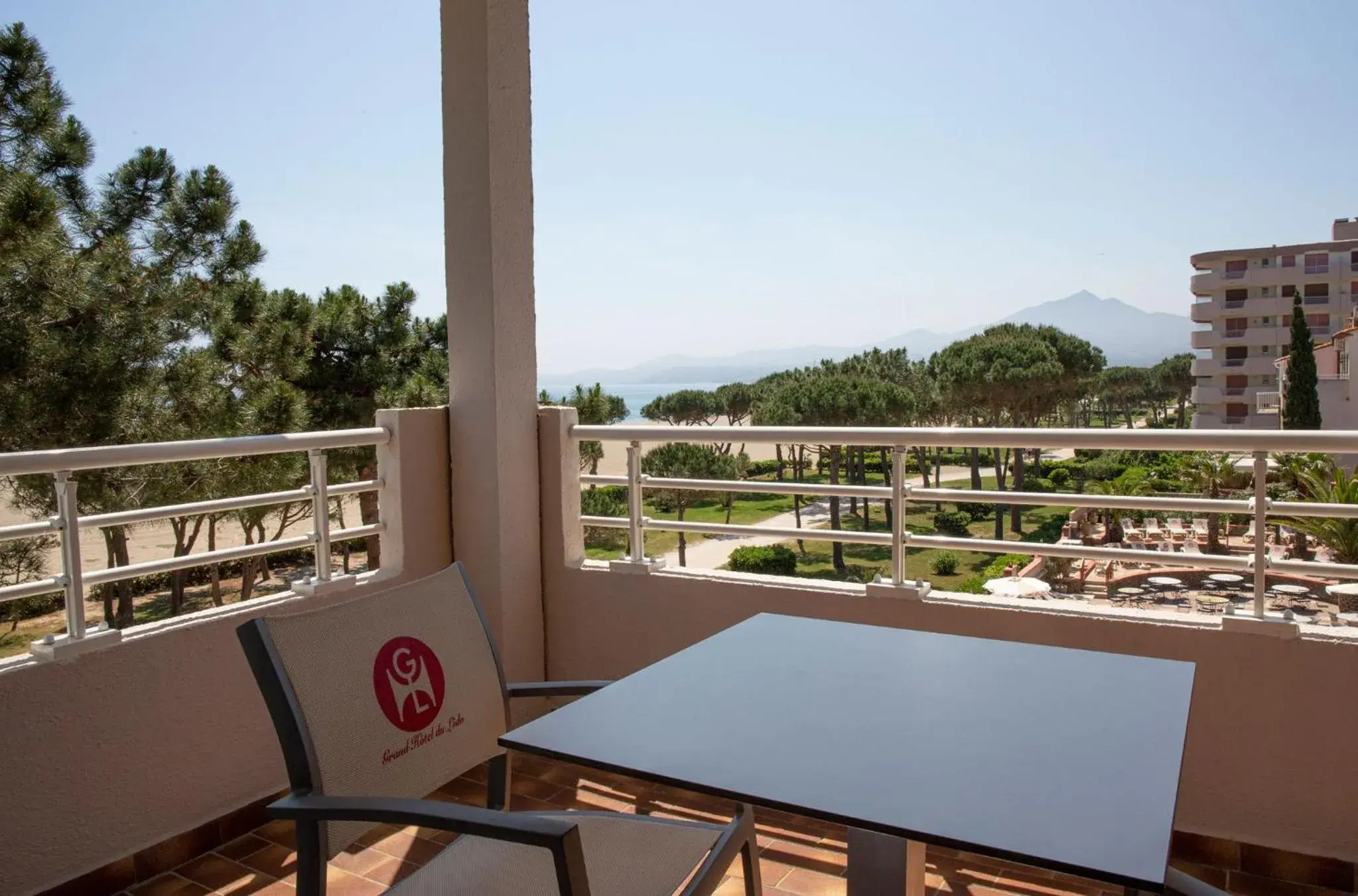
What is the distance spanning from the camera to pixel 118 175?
35.5 ft

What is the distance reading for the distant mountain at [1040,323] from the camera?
3234 cm

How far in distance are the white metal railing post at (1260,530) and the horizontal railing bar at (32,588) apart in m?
3.20

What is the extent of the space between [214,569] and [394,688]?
16.2 metres

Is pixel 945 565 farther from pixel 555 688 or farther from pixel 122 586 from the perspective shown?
pixel 555 688

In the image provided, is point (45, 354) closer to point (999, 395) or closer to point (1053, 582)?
point (1053, 582)

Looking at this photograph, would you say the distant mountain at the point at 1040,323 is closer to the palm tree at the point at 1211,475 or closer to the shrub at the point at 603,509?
the shrub at the point at 603,509

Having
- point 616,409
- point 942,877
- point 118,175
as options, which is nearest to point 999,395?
point 616,409

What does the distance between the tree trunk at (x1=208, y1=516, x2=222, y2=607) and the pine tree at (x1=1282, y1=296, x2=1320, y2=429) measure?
87.0 feet

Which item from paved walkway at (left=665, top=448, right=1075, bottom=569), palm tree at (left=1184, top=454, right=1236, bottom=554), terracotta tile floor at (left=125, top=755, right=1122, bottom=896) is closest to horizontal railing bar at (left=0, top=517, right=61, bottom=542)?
terracotta tile floor at (left=125, top=755, right=1122, bottom=896)

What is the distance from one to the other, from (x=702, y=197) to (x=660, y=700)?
51666mm

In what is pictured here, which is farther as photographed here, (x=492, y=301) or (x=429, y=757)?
(x=492, y=301)

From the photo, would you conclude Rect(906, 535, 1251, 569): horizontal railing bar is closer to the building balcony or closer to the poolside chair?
the poolside chair

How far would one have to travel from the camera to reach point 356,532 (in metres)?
3.25

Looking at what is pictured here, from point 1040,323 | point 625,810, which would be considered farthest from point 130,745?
point 1040,323
